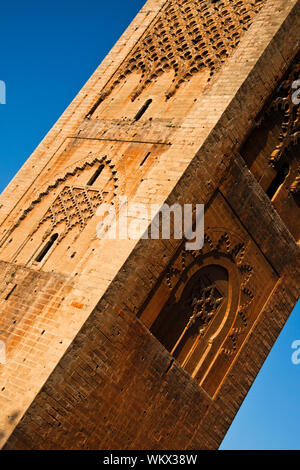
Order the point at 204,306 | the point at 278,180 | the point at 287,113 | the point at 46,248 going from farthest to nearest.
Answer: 1. the point at 278,180
2. the point at 287,113
3. the point at 204,306
4. the point at 46,248

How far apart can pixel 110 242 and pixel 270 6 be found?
20.3ft

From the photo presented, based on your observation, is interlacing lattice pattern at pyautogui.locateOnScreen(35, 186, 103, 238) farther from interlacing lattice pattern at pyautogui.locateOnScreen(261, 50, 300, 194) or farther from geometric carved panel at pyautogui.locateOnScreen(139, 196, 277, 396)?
interlacing lattice pattern at pyautogui.locateOnScreen(261, 50, 300, 194)

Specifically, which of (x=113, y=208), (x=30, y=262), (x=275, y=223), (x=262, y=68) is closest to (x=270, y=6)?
(x=262, y=68)

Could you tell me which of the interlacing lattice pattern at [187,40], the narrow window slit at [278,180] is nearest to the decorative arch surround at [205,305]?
the narrow window slit at [278,180]

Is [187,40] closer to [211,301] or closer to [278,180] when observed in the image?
[278,180]

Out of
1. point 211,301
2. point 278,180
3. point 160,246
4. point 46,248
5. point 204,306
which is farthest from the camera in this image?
point 278,180

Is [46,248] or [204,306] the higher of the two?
[204,306]

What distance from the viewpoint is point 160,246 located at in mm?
9445

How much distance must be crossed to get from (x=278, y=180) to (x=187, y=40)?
12.1 ft

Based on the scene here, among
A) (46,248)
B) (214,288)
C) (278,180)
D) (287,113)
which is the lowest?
(46,248)

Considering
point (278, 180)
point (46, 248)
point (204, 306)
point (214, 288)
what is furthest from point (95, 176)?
point (278, 180)

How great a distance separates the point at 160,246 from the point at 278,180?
151 inches

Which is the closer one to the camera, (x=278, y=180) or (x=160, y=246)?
(x=160, y=246)

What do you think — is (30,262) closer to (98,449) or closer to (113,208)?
(113,208)
